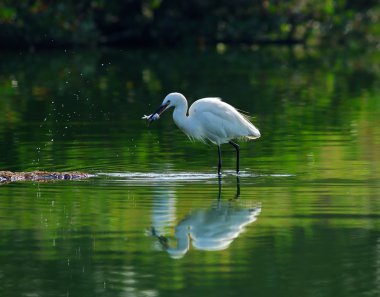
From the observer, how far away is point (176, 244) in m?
11.1

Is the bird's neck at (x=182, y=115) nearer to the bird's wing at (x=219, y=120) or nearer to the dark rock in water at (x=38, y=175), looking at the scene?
the bird's wing at (x=219, y=120)

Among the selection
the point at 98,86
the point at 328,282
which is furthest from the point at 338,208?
the point at 98,86

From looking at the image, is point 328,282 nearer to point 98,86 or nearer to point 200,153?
point 200,153

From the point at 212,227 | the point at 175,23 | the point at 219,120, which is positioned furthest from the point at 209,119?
the point at 175,23

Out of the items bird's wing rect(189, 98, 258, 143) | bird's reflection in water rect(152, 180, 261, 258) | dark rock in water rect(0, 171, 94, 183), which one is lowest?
bird's reflection in water rect(152, 180, 261, 258)

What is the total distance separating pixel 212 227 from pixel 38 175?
4.22 m

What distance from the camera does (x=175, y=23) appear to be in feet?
→ 186

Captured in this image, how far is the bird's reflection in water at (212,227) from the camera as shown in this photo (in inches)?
433

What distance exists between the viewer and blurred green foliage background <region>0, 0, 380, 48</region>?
5291 cm

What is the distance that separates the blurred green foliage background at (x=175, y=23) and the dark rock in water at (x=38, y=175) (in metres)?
36.2

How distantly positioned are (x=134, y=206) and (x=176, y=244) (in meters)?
2.22

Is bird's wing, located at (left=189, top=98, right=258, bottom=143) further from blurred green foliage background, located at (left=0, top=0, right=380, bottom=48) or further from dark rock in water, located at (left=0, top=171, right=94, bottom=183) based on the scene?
blurred green foliage background, located at (left=0, top=0, right=380, bottom=48)

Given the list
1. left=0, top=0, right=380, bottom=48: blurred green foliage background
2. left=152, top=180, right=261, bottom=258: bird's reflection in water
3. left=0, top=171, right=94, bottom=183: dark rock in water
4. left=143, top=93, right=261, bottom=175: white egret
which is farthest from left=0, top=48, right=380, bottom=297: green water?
left=0, top=0, right=380, bottom=48: blurred green foliage background

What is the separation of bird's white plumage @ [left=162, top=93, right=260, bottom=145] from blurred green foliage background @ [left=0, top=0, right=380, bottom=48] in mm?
35646
